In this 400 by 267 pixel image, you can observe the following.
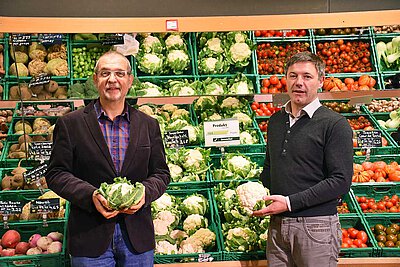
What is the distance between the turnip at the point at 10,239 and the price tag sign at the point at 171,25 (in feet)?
7.72

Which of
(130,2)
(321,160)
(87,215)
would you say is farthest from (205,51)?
(87,215)

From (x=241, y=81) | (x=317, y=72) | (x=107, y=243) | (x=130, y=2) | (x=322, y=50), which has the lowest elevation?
(x=107, y=243)

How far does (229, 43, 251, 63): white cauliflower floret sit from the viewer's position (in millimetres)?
4863

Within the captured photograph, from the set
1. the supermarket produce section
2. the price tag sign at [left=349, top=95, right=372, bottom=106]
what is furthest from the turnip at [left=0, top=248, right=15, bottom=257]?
the price tag sign at [left=349, top=95, right=372, bottom=106]

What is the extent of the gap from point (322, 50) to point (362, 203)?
1.79 m

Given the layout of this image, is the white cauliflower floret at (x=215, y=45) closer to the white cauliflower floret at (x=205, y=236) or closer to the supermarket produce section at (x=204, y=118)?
the supermarket produce section at (x=204, y=118)

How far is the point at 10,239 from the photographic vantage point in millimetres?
3418

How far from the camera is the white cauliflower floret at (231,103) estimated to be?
15.0ft

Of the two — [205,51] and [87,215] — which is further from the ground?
[205,51]

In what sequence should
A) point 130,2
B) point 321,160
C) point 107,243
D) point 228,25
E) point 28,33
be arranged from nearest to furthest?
1. point 107,243
2. point 321,160
3. point 28,33
4. point 228,25
5. point 130,2

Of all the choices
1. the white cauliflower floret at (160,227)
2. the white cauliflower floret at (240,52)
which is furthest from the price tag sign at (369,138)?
the white cauliflower floret at (160,227)

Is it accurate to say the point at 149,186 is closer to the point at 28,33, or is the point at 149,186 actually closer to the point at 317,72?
the point at 317,72

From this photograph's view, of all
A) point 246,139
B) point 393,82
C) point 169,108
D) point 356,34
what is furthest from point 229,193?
point 356,34

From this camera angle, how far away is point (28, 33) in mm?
4430
